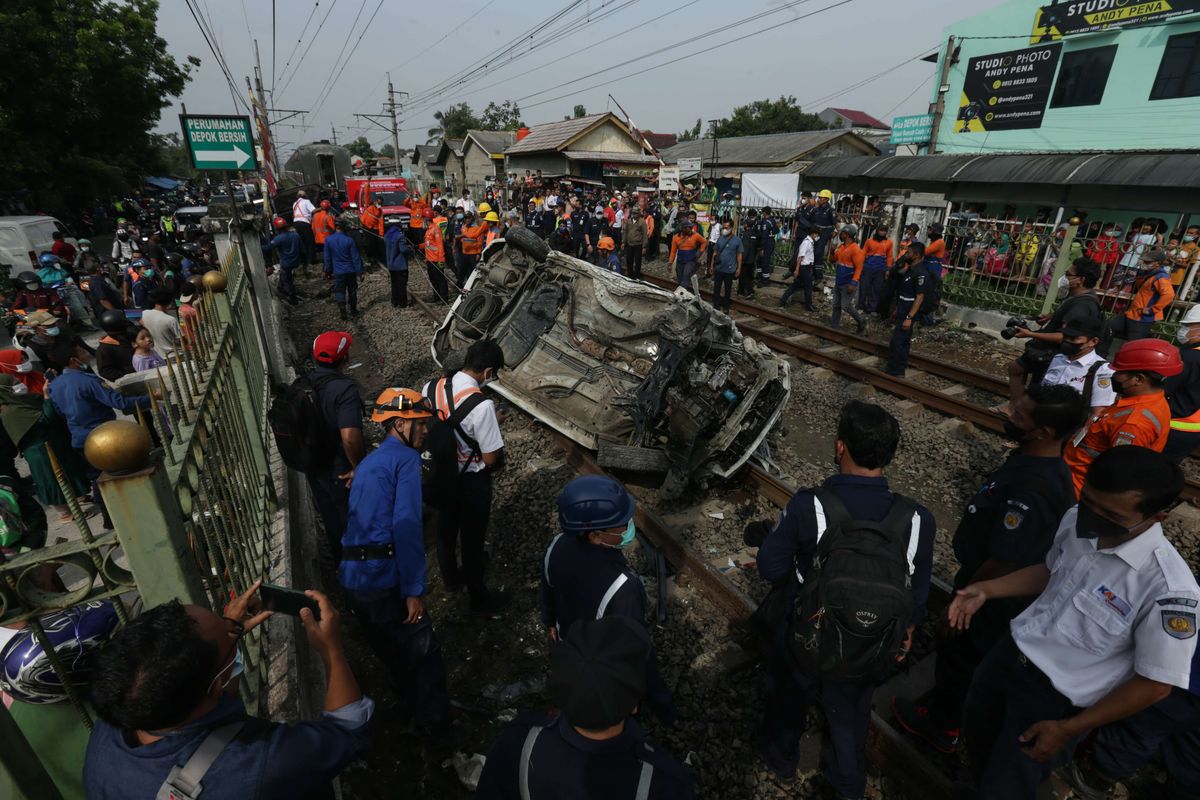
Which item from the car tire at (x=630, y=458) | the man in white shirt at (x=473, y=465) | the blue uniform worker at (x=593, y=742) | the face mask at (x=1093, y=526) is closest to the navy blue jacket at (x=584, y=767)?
the blue uniform worker at (x=593, y=742)

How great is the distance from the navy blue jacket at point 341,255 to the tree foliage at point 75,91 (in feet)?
46.0

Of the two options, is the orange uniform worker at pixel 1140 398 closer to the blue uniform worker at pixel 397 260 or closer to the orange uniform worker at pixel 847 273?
the orange uniform worker at pixel 847 273

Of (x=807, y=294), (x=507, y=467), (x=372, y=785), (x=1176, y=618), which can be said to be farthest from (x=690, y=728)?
(x=807, y=294)

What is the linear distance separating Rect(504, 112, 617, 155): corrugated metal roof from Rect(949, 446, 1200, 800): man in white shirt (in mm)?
31745

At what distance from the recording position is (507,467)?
6004 mm

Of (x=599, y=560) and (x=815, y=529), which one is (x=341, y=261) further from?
(x=815, y=529)

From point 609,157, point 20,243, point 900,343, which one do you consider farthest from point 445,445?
point 609,157

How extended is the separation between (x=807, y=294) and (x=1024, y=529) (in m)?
10.1

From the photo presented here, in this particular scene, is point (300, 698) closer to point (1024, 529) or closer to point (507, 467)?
point (507, 467)

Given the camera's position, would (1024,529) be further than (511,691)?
No

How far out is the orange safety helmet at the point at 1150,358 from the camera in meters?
3.13

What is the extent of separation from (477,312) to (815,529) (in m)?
5.73

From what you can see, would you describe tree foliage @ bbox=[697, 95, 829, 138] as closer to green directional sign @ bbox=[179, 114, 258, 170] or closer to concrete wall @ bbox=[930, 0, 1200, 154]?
concrete wall @ bbox=[930, 0, 1200, 154]

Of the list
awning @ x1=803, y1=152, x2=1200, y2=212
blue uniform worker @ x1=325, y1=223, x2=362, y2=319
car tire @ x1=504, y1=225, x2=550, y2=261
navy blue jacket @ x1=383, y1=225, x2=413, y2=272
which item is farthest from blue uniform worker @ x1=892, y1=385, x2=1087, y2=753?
awning @ x1=803, y1=152, x2=1200, y2=212
